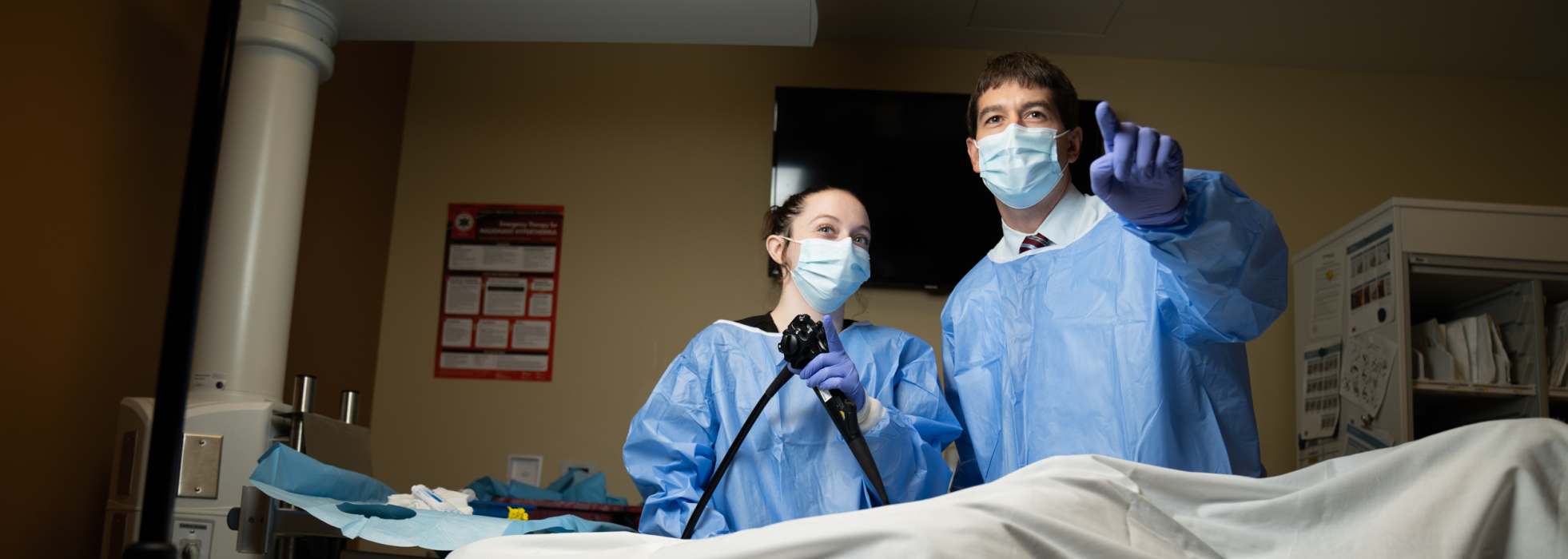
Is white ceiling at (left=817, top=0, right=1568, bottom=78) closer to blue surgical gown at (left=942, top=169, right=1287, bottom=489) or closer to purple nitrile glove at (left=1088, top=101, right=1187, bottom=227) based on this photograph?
blue surgical gown at (left=942, top=169, right=1287, bottom=489)

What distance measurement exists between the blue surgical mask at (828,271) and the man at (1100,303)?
8.8 inches

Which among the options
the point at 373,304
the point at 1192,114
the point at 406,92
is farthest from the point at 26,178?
the point at 1192,114

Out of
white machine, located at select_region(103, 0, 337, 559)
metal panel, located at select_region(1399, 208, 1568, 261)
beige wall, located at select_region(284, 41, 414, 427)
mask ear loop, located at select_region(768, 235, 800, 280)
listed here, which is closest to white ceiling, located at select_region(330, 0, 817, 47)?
white machine, located at select_region(103, 0, 337, 559)

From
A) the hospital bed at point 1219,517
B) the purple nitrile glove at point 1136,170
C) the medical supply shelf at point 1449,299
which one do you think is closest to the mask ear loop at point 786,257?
the purple nitrile glove at point 1136,170

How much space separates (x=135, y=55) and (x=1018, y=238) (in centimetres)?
187

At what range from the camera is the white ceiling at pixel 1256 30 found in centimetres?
305

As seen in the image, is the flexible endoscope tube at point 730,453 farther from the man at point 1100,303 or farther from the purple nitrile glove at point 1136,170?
the purple nitrile glove at point 1136,170

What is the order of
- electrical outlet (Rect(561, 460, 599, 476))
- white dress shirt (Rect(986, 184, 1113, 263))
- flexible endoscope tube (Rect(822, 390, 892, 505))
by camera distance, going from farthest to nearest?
electrical outlet (Rect(561, 460, 599, 476)), white dress shirt (Rect(986, 184, 1113, 263)), flexible endoscope tube (Rect(822, 390, 892, 505))

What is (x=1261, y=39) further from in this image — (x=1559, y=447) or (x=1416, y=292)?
(x=1559, y=447)

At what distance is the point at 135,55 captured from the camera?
1.99 metres

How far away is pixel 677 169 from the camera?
10.6ft

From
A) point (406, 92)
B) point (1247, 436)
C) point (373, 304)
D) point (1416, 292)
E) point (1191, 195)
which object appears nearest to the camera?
point (1191, 195)

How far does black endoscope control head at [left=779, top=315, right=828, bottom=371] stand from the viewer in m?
1.47

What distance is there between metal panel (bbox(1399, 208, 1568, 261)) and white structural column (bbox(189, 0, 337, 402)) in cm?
288
